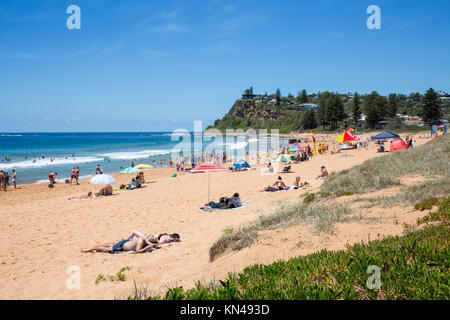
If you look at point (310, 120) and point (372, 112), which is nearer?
point (372, 112)

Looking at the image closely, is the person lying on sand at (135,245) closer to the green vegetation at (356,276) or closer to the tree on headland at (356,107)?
the green vegetation at (356,276)

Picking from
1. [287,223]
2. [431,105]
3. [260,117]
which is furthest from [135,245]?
[260,117]

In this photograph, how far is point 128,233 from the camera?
894 cm

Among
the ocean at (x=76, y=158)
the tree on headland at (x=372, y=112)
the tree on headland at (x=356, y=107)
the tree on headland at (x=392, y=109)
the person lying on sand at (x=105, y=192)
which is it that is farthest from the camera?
the tree on headland at (x=356, y=107)

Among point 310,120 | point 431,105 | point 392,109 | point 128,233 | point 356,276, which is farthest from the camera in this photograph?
point 310,120

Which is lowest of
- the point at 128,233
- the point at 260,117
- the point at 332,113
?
the point at 128,233

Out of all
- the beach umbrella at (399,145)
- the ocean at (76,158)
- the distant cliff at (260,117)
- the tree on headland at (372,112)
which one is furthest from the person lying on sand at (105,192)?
the distant cliff at (260,117)

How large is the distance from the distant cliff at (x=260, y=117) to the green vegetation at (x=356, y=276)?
10925cm

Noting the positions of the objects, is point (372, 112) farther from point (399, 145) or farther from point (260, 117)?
point (260, 117)

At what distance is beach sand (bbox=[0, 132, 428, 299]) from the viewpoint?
15.8ft

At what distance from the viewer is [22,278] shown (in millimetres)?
5891

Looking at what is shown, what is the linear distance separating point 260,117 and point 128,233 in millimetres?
143168

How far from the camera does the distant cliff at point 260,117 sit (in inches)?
5002
